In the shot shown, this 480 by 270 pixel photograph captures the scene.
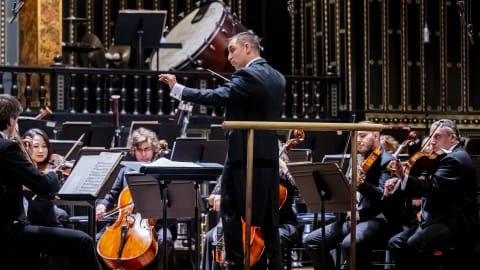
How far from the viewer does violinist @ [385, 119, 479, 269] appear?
25.2 ft

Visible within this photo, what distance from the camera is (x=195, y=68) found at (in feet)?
45.8

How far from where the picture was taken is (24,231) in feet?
22.1

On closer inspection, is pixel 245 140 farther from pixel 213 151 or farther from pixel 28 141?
pixel 213 151

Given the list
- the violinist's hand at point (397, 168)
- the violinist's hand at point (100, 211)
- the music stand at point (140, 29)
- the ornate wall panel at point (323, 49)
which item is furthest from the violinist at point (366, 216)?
the ornate wall panel at point (323, 49)

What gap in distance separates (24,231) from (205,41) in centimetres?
749

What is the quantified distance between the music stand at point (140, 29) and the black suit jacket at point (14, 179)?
679 centimetres

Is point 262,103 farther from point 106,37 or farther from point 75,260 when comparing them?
point 106,37

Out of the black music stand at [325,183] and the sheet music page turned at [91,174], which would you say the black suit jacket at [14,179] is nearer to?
the sheet music page turned at [91,174]

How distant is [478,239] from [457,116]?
23.2 ft

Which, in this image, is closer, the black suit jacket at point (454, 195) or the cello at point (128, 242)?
the black suit jacket at point (454, 195)

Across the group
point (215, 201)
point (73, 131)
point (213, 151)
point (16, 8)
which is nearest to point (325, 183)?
point (215, 201)

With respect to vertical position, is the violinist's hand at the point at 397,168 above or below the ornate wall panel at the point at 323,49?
below

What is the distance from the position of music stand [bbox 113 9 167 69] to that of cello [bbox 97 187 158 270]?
17.5ft

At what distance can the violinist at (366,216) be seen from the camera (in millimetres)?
8070
